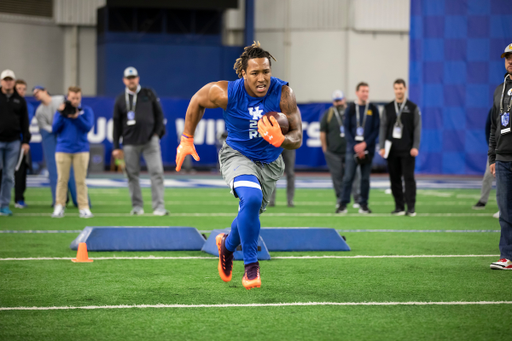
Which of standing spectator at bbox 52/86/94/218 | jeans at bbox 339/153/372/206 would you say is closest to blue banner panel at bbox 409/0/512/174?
jeans at bbox 339/153/372/206

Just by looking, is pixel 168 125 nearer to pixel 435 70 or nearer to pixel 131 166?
pixel 435 70

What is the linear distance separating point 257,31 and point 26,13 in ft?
33.3

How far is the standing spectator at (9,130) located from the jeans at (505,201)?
7865mm

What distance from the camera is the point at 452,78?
24469 millimetres

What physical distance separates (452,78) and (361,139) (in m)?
13.8

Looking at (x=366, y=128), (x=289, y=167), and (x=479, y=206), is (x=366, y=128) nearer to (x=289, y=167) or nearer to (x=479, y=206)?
(x=289, y=167)

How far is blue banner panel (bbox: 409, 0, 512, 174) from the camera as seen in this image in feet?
79.4

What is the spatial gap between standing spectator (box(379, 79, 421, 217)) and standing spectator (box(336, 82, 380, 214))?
0.31 meters

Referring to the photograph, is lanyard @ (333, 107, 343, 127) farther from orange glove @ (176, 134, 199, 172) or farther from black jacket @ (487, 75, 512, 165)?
orange glove @ (176, 134, 199, 172)

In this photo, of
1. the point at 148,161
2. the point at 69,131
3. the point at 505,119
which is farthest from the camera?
the point at 148,161

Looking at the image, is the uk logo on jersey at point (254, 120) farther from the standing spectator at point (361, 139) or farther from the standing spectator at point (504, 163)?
the standing spectator at point (361, 139)

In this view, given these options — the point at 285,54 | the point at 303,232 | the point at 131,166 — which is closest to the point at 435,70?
the point at 285,54

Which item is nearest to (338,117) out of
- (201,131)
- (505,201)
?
(505,201)

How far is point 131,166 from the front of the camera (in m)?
11.4
